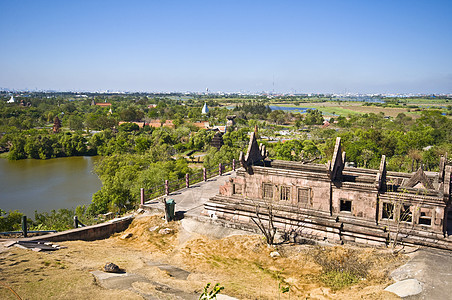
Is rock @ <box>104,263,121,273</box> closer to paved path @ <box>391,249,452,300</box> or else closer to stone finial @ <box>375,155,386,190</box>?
paved path @ <box>391,249,452,300</box>

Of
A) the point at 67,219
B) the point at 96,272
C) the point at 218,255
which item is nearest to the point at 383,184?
the point at 218,255

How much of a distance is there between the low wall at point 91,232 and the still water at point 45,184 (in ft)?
58.5

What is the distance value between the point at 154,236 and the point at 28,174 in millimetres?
42154

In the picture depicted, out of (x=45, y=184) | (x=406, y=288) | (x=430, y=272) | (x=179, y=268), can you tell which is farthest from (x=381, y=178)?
(x=45, y=184)

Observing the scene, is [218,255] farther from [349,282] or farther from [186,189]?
[186,189]

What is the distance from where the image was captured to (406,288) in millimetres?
10984

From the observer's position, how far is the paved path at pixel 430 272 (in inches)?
427

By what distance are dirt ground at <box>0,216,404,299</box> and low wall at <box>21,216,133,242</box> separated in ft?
1.76

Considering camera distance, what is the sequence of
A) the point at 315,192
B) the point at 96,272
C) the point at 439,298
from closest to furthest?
the point at 439,298, the point at 96,272, the point at 315,192

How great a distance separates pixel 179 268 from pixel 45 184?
37.2 meters

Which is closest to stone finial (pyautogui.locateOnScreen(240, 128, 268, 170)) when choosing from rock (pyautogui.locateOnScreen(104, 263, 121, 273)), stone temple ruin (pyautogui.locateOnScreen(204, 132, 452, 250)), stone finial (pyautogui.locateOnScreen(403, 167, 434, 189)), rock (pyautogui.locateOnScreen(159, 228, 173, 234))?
stone temple ruin (pyautogui.locateOnScreen(204, 132, 452, 250))

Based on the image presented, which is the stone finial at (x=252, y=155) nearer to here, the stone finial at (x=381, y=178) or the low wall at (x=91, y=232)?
the stone finial at (x=381, y=178)

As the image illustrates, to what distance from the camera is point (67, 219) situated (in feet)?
78.6

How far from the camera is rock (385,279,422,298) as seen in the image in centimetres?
1074
